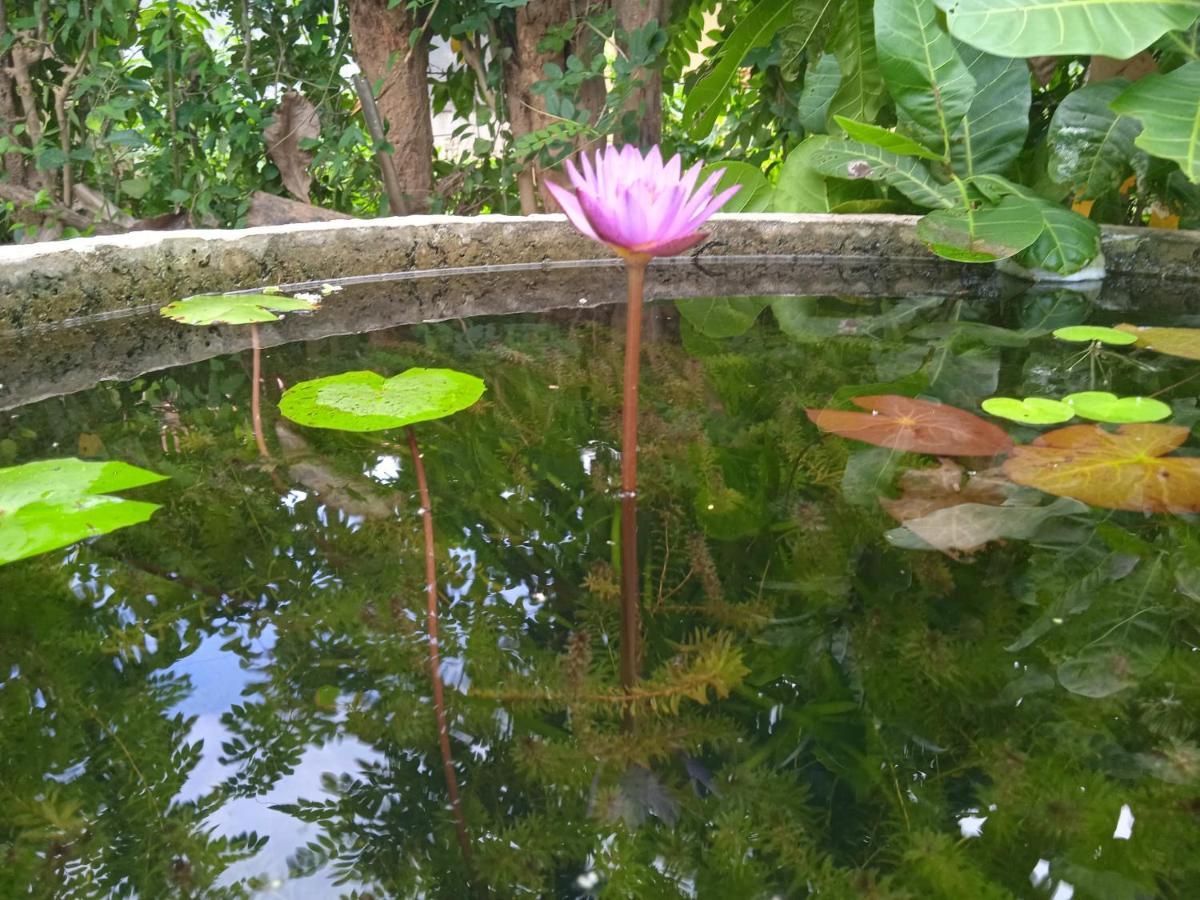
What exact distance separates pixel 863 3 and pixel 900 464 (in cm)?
163

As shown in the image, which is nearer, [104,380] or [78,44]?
[104,380]

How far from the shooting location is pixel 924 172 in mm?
1967

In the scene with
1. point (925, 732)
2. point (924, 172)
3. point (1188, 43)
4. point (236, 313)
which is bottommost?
point (925, 732)

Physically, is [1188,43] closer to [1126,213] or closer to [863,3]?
[1126,213]

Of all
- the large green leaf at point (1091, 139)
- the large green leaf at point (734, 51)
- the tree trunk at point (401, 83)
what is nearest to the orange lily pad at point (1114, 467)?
the large green leaf at point (1091, 139)

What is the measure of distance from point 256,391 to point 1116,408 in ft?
3.39

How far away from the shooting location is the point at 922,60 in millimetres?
1862

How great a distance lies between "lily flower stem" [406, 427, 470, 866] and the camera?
0.55m

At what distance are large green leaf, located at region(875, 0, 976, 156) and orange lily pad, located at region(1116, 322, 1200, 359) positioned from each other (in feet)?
2.06

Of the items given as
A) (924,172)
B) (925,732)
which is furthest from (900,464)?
(924,172)

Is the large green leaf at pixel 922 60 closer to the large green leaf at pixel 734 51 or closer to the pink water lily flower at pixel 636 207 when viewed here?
the large green leaf at pixel 734 51

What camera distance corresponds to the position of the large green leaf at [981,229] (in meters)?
1.75

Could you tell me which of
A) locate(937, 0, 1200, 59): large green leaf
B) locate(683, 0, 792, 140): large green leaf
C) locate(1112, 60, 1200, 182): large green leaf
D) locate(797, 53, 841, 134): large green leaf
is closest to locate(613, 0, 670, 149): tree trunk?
locate(683, 0, 792, 140): large green leaf

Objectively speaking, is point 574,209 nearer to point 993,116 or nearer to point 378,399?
point 378,399
